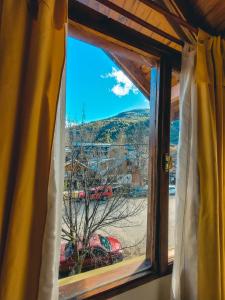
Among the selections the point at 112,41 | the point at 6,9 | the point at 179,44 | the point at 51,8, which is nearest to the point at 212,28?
the point at 179,44

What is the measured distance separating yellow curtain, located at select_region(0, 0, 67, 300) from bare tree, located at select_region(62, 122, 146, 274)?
1.02ft

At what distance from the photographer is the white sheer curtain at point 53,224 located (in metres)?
0.64

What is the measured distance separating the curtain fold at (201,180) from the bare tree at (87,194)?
0.34m

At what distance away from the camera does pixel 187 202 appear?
116 cm

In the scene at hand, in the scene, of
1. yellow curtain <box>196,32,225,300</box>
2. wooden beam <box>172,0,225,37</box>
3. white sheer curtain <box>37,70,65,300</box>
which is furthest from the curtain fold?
white sheer curtain <box>37,70,65,300</box>

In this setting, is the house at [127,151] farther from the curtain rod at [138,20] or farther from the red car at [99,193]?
the red car at [99,193]

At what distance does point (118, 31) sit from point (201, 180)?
85 centimetres

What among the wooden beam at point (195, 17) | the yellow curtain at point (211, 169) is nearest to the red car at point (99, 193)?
the yellow curtain at point (211, 169)

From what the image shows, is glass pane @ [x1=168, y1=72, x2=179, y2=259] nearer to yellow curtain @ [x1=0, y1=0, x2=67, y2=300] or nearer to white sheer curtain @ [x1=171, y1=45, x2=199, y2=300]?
white sheer curtain @ [x1=171, y1=45, x2=199, y2=300]

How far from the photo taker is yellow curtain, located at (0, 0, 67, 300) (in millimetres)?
615

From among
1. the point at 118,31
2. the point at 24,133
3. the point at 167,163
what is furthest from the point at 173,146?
the point at 24,133

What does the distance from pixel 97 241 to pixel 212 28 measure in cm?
145

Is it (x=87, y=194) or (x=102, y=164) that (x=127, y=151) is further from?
(x=87, y=194)

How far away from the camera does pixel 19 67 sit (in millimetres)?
652
